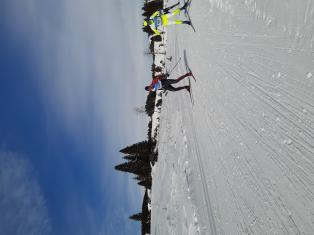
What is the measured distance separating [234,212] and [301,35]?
8.99ft

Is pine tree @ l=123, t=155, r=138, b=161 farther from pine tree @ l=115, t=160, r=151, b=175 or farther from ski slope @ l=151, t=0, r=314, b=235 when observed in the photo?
ski slope @ l=151, t=0, r=314, b=235

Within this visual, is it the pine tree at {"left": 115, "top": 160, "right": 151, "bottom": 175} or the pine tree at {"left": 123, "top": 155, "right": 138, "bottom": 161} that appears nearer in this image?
the pine tree at {"left": 115, "top": 160, "right": 151, "bottom": 175}

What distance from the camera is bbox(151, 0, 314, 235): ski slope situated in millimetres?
3137

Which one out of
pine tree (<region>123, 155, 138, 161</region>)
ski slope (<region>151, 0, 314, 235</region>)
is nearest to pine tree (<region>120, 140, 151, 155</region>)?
pine tree (<region>123, 155, 138, 161</region>)

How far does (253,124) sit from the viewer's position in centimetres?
417

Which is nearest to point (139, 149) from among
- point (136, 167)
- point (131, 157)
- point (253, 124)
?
point (136, 167)

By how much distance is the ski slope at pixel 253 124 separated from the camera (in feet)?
10.3

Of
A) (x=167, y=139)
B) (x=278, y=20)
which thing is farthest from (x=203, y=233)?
(x=167, y=139)

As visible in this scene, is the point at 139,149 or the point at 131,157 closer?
the point at 139,149

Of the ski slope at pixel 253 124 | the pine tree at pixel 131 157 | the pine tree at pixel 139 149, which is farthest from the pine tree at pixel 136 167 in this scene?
the ski slope at pixel 253 124

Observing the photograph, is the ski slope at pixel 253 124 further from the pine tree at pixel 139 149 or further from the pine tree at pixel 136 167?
the pine tree at pixel 139 149

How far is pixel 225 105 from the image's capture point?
5.39 metres

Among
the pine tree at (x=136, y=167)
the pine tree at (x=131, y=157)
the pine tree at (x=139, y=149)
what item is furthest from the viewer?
the pine tree at (x=131, y=157)

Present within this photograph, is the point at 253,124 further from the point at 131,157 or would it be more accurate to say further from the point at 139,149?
the point at 131,157
